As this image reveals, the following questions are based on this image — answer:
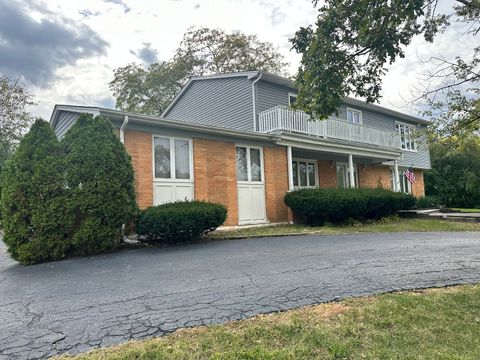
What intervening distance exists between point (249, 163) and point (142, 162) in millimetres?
4238

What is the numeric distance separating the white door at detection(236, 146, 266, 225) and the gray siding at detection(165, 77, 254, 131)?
3.19 meters

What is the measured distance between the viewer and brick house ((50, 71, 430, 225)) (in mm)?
10398

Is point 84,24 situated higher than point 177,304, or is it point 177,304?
point 84,24

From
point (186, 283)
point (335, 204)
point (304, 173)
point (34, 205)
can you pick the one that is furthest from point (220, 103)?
point (186, 283)

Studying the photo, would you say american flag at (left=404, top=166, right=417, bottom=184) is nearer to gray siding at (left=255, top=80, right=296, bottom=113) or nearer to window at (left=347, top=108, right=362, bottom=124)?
window at (left=347, top=108, right=362, bottom=124)

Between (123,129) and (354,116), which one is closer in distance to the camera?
(123,129)

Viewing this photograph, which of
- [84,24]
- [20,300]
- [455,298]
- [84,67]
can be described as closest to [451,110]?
[455,298]

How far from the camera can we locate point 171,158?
1089 cm

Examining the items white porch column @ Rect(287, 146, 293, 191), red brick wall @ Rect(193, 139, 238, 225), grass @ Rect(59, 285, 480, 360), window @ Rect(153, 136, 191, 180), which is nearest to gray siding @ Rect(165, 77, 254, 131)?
white porch column @ Rect(287, 146, 293, 191)

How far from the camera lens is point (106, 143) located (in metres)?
8.34

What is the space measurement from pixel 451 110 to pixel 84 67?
16.9 m

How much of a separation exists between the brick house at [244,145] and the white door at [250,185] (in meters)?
→ 0.04

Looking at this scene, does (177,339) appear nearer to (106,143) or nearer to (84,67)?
(106,143)

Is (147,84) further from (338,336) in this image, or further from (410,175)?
(338,336)
